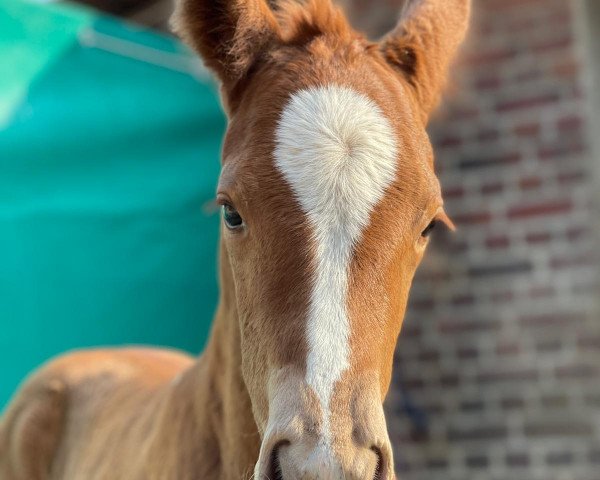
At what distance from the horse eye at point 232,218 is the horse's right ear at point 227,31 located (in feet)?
1.42

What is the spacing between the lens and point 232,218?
7.14 ft

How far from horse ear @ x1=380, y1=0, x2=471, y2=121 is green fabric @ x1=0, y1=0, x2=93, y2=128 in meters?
3.13

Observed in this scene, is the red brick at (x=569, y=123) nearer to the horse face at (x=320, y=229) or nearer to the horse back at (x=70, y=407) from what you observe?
the horse back at (x=70, y=407)

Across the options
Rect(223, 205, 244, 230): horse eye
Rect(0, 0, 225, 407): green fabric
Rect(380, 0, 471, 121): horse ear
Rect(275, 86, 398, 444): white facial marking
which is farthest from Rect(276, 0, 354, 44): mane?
Rect(0, 0, 225, 407): green fabric

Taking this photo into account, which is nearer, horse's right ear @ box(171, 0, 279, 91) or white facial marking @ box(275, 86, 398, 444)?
white facial marking @ box(275, 86, 398, 444)

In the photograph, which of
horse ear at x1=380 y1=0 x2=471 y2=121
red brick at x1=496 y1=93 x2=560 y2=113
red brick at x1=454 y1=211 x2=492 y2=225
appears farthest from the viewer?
red brick at x1=454 y1=211 x2=492 y2=225

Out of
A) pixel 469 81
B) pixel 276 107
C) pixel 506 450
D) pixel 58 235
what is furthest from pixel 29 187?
pixel 276 107

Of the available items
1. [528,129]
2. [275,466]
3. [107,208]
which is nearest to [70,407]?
[107,208]

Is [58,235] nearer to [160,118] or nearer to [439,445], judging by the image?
[160,118]

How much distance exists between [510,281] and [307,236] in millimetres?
3396

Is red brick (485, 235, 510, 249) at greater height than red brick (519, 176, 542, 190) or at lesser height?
lesser

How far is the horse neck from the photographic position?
238 centimetres

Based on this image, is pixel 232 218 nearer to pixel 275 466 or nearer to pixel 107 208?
pixel 275 466

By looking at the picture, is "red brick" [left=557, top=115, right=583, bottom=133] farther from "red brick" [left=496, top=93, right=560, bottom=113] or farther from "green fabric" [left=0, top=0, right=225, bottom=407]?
"green fabric" [left=0, top=0, right=225, bottom=407]
